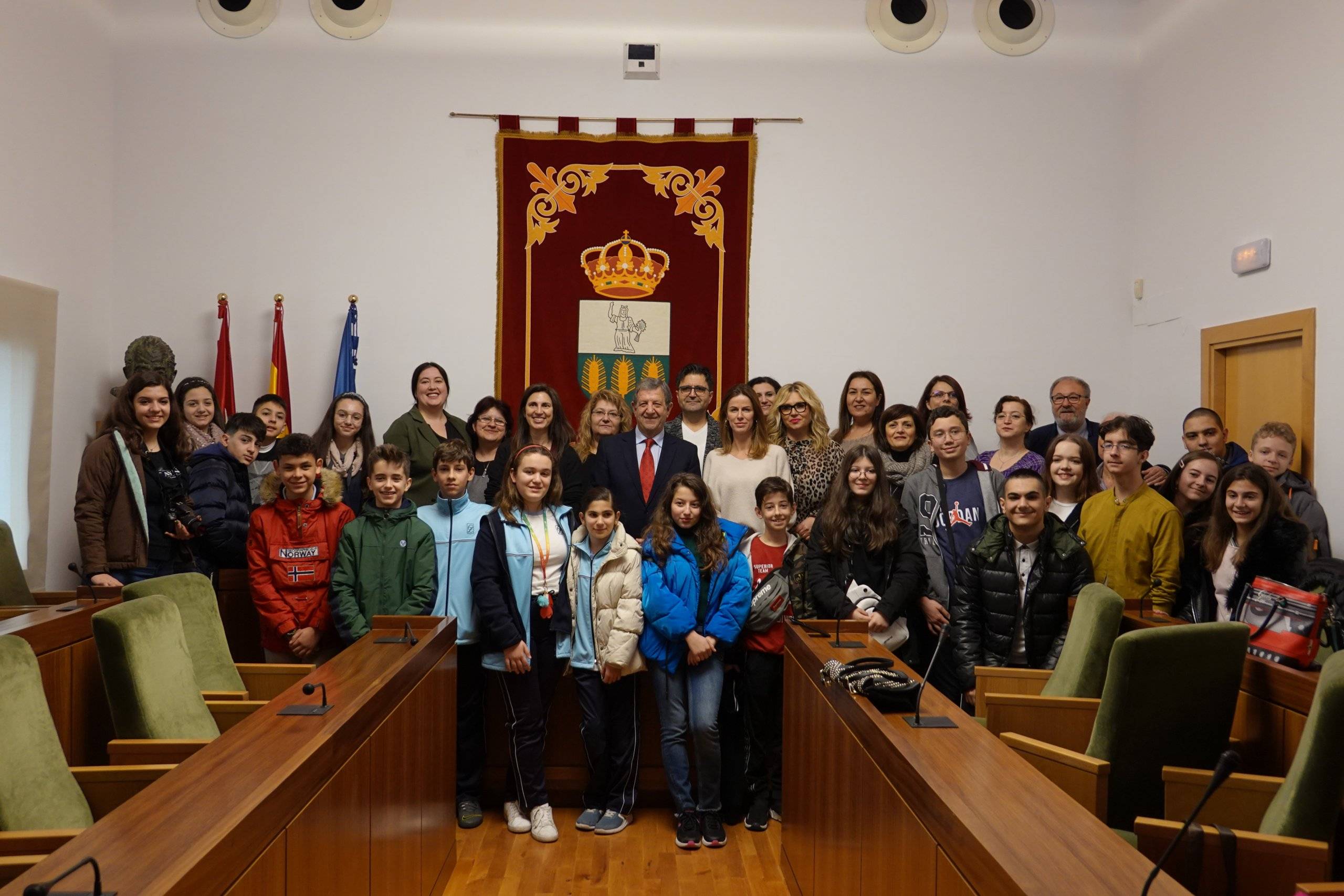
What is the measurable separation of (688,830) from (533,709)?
710 mm

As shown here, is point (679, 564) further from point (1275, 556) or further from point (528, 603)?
Answer: point (1275, 556)

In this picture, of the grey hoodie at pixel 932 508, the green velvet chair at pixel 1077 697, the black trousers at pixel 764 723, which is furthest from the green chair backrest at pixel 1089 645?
the black trousers at pixel 764 723

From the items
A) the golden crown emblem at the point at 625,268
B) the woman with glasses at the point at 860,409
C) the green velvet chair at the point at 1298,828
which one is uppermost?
the golden crown emblem at the point at 625,268

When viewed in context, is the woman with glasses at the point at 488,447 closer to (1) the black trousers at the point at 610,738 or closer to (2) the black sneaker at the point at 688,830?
(1) the black trousers at the point at 610,738

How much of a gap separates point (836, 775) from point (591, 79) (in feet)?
Result: 15.5

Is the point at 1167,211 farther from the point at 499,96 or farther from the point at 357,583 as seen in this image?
the point at 357,583

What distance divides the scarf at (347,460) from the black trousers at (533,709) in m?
1.58

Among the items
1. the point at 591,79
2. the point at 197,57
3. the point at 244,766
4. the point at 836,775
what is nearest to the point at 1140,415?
the point at 591,79

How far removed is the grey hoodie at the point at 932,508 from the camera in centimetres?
382

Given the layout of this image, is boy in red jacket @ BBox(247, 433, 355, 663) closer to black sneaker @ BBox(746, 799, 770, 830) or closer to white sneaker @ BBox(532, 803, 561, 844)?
white sneaker @ BBox(532, 803, 561, 844)

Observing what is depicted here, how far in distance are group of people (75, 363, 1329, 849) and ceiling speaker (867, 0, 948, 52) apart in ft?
10.2

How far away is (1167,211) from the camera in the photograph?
566 centimetres

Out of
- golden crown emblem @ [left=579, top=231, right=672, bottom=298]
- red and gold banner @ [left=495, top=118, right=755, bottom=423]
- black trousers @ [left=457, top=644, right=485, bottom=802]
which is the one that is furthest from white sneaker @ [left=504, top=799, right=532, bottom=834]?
golden crown emblem @ [left=579, top=231, right=672, bottom=298]

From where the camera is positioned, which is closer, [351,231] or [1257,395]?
[1257,395]
